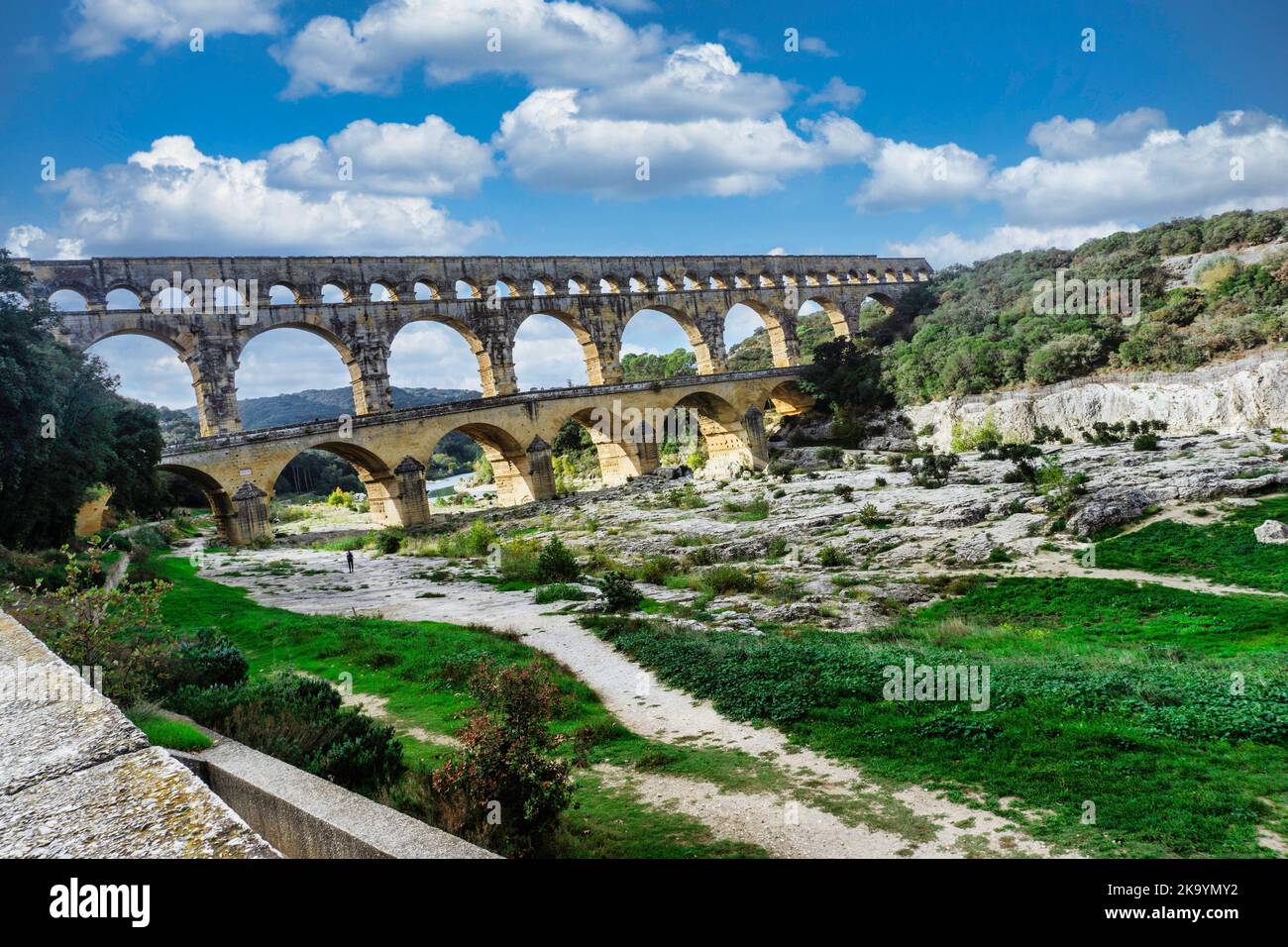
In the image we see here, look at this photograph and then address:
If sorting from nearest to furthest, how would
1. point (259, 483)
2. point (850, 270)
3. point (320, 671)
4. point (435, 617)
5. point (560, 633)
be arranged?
point (320, 671), point (560, 633), point (435, 617), point (259, 483), point (850, 270)

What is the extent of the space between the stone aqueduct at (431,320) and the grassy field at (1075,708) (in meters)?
21.7

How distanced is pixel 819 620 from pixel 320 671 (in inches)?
308

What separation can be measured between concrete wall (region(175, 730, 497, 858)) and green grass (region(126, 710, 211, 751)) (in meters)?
0.13

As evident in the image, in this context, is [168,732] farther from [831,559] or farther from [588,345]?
[588,345]

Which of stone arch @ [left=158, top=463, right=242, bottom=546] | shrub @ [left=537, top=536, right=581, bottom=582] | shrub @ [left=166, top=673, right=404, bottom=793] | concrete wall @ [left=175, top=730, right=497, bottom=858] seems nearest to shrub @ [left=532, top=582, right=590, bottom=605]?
shrub @ [left=537, top=536, right=581, bottom=582]

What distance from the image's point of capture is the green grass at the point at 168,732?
5.73 metres

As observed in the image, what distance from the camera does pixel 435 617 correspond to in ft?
50.7

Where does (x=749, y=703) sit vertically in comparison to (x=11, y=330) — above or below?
below

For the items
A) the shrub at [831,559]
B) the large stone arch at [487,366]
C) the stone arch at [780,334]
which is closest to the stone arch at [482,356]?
the large stone arch at [487,366]

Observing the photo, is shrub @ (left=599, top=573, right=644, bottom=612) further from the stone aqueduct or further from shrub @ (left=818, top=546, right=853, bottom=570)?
the stone aqueduct

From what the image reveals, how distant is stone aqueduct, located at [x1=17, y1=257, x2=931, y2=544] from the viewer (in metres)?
29.7

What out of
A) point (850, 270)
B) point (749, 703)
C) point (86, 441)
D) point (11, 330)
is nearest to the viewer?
point (749, 703)
